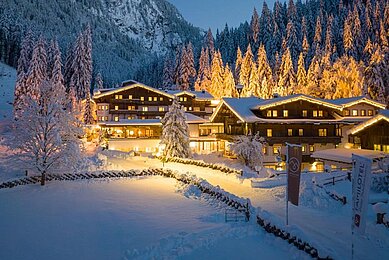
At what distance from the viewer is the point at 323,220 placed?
18609mm

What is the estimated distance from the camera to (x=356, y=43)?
99938 millimetres

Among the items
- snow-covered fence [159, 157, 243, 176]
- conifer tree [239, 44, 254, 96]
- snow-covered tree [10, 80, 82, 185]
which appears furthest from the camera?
conifer tree [239, 44, 254, 96]

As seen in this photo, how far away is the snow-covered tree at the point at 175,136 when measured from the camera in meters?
45.2

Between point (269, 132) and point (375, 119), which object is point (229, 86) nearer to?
point (269, 132)

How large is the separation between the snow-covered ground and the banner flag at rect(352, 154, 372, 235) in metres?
2.60

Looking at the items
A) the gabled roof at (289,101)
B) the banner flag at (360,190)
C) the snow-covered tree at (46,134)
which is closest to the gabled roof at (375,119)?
the gabled roof at (289,101)

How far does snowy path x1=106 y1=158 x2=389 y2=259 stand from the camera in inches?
541

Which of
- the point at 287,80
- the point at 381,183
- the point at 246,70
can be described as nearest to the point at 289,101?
the point at 381,183

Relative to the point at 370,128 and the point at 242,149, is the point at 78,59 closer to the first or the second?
the point at 242,149

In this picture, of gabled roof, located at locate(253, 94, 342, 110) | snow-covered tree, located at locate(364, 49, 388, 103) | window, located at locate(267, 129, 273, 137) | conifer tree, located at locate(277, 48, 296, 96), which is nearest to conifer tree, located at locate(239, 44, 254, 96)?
conifer tree, located at locate(277, 48, 296, 96)

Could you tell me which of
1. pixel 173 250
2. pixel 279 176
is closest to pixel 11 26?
pixel 279 176

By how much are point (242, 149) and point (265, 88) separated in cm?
4391

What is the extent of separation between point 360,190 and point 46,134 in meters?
29.4

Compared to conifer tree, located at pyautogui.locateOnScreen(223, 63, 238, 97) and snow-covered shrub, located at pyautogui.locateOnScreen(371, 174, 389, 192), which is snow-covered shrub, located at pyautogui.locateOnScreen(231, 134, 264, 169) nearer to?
snow-covered shrub, located at pyautogui.locateOnScreen(371, 174, 389, 192)
